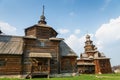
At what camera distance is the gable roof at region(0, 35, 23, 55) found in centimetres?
2320

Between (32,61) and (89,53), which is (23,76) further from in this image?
(89,53)

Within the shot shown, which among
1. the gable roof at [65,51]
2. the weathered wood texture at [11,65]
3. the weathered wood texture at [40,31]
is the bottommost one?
the weathered wood texture at [11,65]

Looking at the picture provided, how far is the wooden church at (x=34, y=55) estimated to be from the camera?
22.8 meters

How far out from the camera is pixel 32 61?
23.6 meters

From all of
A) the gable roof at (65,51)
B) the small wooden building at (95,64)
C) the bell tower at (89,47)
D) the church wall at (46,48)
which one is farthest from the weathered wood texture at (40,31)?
the bell tower at (89,47)

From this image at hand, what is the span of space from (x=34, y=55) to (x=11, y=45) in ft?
16.5

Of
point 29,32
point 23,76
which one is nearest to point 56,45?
point 29,32

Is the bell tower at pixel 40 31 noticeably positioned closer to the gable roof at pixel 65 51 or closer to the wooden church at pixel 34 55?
the wooden church at pixel 34 55

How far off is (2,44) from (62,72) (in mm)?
12410

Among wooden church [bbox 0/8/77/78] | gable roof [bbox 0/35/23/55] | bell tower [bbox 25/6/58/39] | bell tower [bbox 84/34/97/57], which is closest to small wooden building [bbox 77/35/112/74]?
bell tower [bbox 84/34/97/57]

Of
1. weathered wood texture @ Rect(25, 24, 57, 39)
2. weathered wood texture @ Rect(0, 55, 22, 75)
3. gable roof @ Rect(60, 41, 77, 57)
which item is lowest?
weathered wood texture @ Rect(0, 55, 22, 75)

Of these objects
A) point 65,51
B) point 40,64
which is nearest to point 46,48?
point 40,64

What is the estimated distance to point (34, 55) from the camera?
23312mm

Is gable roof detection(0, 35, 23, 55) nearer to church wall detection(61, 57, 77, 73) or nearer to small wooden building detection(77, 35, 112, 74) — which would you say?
church wall detection(61, 57, 77, 73)
